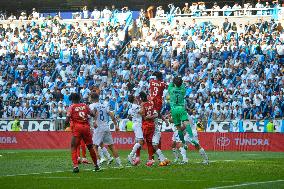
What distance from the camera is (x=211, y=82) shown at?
146ft

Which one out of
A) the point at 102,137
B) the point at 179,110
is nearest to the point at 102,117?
the point at 102,137

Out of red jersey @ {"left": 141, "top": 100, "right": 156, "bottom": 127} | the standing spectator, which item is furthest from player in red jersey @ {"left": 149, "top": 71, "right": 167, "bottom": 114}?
the standing spectator

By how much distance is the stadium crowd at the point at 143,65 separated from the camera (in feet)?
140

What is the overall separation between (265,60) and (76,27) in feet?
52.5

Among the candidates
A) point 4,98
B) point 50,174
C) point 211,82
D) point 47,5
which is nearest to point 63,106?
point 4,98

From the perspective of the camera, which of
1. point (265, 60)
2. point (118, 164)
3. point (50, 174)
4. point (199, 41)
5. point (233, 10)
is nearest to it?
point (50, 174)

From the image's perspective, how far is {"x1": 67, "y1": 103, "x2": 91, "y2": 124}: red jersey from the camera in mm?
22500

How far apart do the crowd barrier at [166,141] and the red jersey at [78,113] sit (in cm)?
1659

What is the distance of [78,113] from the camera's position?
22516 millimetres

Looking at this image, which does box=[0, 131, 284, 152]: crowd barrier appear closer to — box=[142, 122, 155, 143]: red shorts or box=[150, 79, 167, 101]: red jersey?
box=[150, 79, 167, 101]: red jersey

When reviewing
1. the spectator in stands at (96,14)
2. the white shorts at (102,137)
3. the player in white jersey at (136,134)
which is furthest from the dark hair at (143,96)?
the spectator in stands at (96,14)

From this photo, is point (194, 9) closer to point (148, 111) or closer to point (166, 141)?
point (166, 141)

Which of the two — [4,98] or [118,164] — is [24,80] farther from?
[118,164]

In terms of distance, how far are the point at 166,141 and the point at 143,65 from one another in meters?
9.48
